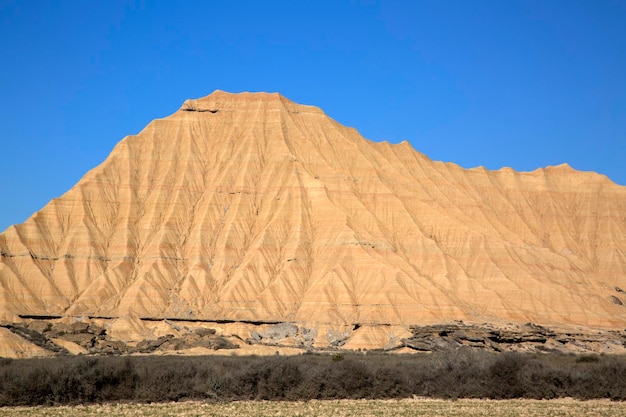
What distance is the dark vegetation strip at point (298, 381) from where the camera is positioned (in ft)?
144

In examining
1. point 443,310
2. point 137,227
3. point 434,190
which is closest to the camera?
point 443,310

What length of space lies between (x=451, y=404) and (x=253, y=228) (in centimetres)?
7525

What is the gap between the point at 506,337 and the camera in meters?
89.1

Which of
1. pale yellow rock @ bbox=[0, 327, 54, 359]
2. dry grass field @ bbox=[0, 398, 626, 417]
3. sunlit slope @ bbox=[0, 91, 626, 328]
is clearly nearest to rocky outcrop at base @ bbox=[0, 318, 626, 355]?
pale yellow rock @ bbox=[0, 327, 54, 359]

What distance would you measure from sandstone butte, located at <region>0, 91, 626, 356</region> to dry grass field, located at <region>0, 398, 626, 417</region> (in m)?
47.0

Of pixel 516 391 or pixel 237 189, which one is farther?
pixel 237 189

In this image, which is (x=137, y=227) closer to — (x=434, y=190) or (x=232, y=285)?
(x=232, y=285)

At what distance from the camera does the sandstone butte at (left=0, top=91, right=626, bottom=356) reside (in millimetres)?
100312

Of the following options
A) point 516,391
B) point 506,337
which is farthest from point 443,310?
point 516,391

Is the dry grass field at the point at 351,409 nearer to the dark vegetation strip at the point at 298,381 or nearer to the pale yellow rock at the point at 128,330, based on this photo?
the dark vegetation strip at the point at 298,381

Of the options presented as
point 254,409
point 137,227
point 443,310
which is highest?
point 137,227

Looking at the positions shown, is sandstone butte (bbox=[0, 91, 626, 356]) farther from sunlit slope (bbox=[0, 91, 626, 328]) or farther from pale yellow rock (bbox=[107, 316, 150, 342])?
pale yellow rock (bbox=[107, 316, 150, 342])

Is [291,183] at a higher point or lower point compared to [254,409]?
higher

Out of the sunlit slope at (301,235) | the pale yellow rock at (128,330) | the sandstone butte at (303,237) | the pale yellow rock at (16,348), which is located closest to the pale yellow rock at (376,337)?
the sandstone butte at (303,237)
